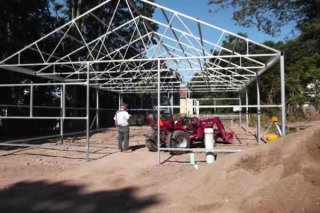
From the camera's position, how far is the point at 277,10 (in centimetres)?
2316

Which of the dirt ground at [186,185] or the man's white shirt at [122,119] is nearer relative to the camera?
the dirt ground at [186,185]

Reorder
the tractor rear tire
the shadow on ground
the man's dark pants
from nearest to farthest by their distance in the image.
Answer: the shadow on ground < the tractor rear tire < the man's dark pants

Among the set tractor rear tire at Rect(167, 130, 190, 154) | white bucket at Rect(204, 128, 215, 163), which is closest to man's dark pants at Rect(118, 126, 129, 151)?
tractor rear tire at Rect(167, 130, 190, 154)

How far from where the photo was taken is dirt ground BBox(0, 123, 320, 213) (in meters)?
5.80

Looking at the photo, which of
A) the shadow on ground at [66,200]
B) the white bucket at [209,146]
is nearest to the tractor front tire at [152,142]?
the white bucket at [209,146]

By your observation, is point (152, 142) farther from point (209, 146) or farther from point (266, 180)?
point (266, 180)

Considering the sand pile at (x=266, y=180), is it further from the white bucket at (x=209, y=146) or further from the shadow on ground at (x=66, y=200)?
the white bucket at (x=209, y=146)

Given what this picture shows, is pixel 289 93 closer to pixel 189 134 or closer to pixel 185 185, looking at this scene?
pixel 189 134

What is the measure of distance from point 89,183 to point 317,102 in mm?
23635

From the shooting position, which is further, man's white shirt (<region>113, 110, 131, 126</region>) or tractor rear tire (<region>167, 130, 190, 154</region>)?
man's white shirt (<region>113, 110, 131, 126</region>)

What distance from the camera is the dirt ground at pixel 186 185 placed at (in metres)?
5.80

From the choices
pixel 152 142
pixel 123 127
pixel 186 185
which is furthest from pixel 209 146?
pixel 123 127

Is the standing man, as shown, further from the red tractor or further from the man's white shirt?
the red tractor

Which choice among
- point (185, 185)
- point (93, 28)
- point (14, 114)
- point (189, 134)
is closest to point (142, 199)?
point (185, 185)
